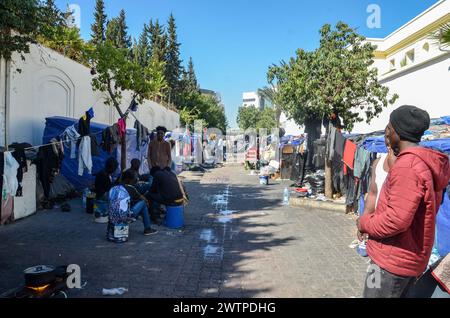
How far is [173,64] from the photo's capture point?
41.3 metres

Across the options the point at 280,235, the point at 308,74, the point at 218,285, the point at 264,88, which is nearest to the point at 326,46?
the point at 308,74

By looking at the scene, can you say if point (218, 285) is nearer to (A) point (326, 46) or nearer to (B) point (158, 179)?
(B) point (158, 179)

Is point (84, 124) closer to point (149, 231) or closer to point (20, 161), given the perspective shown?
point (20, 161)

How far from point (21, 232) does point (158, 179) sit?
2.78m

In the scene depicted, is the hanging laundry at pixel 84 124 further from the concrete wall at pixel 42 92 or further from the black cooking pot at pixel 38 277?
the black cooking pot at pixel 38 277

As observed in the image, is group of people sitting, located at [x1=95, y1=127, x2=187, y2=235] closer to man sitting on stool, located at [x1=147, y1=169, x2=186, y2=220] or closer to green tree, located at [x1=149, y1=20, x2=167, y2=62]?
man sitting on stool, located at [x1=147, y1=169, x2=186, y2=220]

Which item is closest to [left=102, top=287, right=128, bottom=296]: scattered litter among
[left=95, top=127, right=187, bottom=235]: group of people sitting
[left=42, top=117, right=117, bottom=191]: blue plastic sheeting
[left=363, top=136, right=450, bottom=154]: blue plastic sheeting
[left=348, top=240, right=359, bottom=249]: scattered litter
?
[left=95, top=127, right=187, bottom=235]: group of people sitting

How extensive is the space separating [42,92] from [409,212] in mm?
10440

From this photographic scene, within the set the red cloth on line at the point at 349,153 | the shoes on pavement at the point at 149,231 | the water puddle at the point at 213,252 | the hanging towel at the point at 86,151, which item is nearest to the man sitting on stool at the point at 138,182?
the hanging towel at the point at 86,151

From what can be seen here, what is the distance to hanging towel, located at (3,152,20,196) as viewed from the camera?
246 inches

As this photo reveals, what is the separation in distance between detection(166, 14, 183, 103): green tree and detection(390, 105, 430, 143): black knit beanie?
38847 mm

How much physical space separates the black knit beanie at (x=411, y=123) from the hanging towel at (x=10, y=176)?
619 centimetres

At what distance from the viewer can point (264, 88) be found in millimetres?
52562

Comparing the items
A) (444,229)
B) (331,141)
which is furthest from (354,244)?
(331,141)
